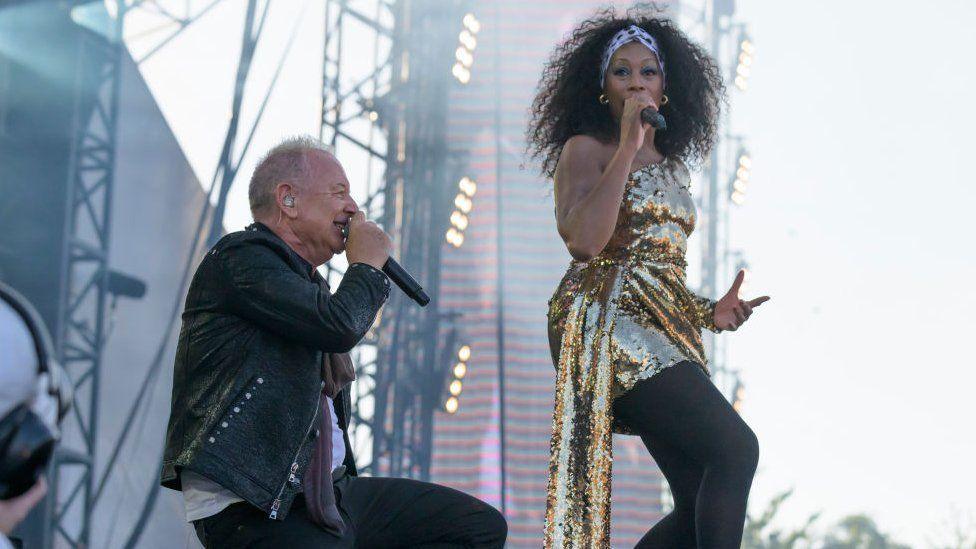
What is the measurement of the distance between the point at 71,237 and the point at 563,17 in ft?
23.9

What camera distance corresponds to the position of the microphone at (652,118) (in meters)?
2.46

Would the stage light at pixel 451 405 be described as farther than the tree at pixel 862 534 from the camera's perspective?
No

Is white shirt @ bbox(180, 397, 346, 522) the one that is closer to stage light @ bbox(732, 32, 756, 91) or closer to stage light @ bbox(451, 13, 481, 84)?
stage light @ bbox(451, 13, 481, 84)

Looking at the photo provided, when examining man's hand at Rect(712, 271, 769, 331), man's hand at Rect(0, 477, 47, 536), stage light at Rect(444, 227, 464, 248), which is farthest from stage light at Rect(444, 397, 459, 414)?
man's hand at Rect(0, 477, 47, 536)

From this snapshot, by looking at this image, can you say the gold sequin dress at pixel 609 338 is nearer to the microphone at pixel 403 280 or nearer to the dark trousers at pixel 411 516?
the dark trousers at pixel 411 516

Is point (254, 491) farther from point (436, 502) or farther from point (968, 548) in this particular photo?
point (968, 548)

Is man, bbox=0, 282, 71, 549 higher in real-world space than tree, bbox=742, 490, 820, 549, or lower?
higher

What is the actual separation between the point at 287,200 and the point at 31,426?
1.39 meters

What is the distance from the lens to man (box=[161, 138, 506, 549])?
88.0 inches

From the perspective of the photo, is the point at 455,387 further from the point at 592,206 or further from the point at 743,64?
the point at 592,206

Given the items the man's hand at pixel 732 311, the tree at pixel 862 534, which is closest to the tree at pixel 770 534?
the tree at pixel 862 534

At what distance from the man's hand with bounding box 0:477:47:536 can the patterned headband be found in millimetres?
1831

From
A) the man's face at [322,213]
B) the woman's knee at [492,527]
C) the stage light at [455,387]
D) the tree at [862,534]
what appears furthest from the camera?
the tree at [862,534]

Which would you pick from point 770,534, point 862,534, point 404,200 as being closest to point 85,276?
point 404,200
